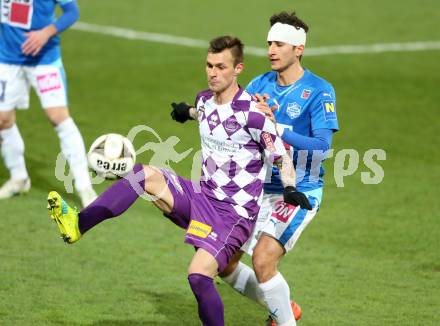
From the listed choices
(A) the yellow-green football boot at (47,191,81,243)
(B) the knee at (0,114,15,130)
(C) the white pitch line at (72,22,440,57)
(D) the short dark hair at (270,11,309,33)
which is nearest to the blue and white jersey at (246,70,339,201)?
(D) the short dark hair at (270,11,309,33)

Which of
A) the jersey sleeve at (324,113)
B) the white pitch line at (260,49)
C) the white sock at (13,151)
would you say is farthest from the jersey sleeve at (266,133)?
the white pitch line at (260,49)

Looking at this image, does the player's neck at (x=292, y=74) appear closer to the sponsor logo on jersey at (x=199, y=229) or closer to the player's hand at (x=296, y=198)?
the player's hand at (x=296, y=198)

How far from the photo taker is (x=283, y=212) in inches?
317

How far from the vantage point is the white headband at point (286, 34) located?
8.23 meters

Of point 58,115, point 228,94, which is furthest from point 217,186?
point 58,115

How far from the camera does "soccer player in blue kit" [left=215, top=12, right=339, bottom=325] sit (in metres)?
7.90

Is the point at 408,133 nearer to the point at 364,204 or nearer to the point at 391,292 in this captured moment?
the point at 364,204

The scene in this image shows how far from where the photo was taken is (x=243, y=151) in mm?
7664

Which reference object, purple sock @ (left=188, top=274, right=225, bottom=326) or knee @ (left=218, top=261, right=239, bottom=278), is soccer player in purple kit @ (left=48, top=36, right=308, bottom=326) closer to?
purple sock @ (left=188, top=274, right=225, bottom=326)

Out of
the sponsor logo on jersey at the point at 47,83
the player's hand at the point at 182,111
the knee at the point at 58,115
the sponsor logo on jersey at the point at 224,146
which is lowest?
the knee at the point at 58,115

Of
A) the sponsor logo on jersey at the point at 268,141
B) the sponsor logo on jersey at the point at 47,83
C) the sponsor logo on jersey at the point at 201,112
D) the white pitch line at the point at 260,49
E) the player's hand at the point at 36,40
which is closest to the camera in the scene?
the sponsor logo on jersey at the point at 268,141

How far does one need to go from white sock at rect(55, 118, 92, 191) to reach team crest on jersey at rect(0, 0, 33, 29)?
3.81ft

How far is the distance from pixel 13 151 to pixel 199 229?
15.5ft

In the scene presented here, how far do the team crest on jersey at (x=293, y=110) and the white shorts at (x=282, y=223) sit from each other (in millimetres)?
643
